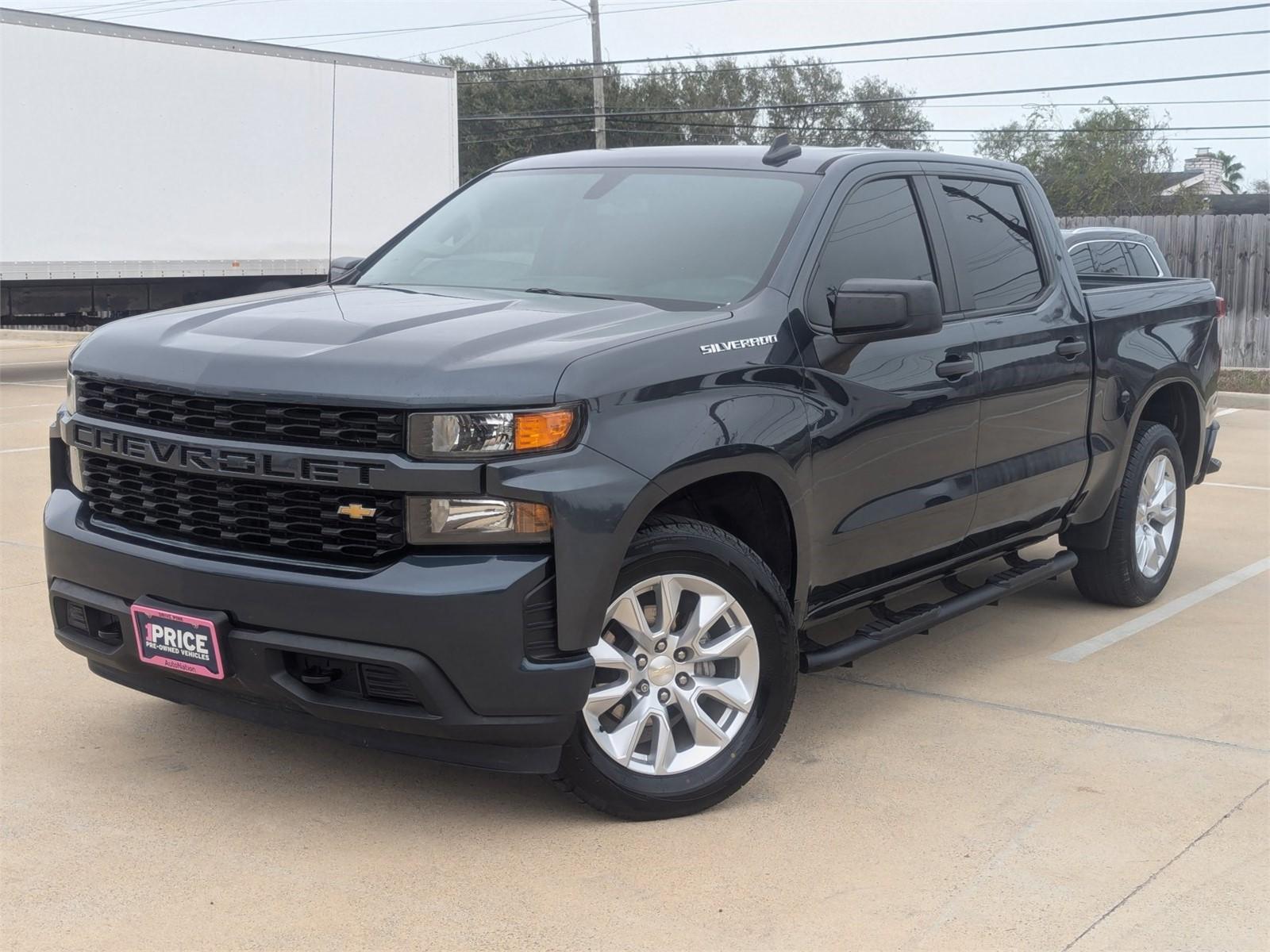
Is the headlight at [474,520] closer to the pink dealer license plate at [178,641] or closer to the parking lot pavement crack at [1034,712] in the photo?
the pink dealer license plate at [178,641]

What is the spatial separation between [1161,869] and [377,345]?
2.53 meters

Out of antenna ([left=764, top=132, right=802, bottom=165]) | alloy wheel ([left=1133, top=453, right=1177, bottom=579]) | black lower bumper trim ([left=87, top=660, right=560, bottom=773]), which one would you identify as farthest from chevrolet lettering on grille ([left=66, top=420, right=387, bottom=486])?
alloy wheel ([left=1133, top=453, right=1177, bottom=579])

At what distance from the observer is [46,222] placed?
16812 mm

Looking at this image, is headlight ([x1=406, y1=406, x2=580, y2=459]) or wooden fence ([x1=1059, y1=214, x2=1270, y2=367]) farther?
wooden fence ([x1=1059, y1=214, x2=1270, y2=367])

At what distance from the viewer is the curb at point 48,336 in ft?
82.7

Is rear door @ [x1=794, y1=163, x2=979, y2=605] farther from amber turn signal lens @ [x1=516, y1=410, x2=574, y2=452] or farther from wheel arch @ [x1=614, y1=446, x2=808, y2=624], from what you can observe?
amber turn signal lens @ [x1=516, y1=410, x2=574, y2=452]

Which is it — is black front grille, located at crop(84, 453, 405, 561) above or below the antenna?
below

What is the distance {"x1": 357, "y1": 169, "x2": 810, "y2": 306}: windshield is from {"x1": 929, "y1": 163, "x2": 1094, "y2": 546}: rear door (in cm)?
95

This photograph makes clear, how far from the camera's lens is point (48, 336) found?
25.6 metres

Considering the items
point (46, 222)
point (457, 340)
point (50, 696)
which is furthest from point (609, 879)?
point (46, 222)

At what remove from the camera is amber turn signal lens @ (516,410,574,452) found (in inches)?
146

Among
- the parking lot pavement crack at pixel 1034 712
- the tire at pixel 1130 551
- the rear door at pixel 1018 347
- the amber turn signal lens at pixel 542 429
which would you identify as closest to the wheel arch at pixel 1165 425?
the tire at pixel 1130 551

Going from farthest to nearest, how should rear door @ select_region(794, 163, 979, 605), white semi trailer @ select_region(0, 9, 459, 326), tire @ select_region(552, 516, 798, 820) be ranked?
white semi trailer @ select_region(0, 9, 459, 326)
rear door @ select_region(794, 163, 979, 605)
tire @ select_region(552, 516, 798, 820)

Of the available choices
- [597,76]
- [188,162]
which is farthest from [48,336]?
[597,76]
